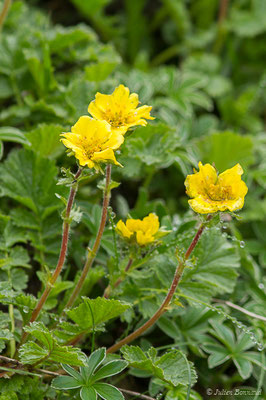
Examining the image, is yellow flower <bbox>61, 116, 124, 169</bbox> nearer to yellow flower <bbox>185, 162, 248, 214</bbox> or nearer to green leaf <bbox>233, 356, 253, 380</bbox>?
yellow flower <bbox>185, 162, 248, 214</bbox>

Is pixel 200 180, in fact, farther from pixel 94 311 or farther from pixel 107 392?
pixel 107 392

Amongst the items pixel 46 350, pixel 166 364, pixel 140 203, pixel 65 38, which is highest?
pixel 65 38

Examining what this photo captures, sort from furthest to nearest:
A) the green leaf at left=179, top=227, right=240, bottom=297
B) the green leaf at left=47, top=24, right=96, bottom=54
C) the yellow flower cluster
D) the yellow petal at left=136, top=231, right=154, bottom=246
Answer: the green leaf at left=47, top=24, right=96, bottom=54
the green leaf at left=179, top=227, right=240, bottom=297
the yellow petal at left=136, top=231, right=154, bottom=246
the yellow flower cluster

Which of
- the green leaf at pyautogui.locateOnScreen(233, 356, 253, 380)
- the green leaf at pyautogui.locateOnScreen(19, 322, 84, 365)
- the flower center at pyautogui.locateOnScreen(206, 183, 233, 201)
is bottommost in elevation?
the green leaf at pyautogui.locateOnScreen(233, 356, 253, 380)

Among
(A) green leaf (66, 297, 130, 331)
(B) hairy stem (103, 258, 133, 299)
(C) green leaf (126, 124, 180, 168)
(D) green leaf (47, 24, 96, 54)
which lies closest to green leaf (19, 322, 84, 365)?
(A) green leaf (66, 297, 130, 331)

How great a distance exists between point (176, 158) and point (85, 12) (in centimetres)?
149

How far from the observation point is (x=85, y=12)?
10.3ft

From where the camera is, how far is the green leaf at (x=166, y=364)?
5.14ft

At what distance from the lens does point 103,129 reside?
144 cm

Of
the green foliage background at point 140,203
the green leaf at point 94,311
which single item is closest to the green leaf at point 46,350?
the green foliage background at point 140,203

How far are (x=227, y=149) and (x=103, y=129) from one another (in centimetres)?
123

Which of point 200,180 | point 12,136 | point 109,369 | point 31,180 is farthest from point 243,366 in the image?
point 12,136

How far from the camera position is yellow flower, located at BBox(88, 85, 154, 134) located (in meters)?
1.54

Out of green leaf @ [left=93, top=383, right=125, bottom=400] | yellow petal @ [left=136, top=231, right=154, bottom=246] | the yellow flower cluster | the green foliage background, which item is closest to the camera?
the yellow flower cluster
